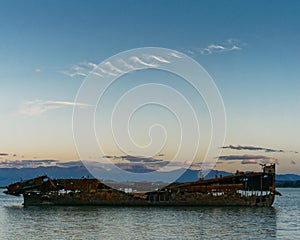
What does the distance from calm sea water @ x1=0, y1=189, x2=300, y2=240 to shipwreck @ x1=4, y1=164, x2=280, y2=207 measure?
314cm

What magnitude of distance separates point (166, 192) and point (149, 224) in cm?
2772

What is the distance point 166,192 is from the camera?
9031 cm

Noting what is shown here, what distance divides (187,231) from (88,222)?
48.4 ft

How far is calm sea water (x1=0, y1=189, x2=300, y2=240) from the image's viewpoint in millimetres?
52875

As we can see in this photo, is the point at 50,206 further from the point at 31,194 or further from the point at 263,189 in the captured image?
the point at 263,189

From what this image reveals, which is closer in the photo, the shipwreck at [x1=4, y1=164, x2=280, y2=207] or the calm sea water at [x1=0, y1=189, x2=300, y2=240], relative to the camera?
the calm sea water at [x1=0, y1=189, x2=300, y2=240]

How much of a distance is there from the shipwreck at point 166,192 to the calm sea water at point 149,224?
3140 millimetres

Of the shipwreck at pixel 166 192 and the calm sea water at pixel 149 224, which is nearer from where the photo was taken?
the calm sea water at pixel 149 224

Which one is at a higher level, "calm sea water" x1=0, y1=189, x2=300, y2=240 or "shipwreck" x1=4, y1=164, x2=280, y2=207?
"shipwreck" x1=4, y1=164, x2=280, y2=207

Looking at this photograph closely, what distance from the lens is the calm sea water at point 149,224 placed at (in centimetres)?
5288

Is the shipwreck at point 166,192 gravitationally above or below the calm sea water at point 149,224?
above

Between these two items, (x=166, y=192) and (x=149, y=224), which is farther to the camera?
(x=166, y=192)

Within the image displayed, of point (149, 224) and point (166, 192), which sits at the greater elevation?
point (166, 192)

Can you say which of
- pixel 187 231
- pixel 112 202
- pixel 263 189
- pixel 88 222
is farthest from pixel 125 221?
pixel 263 189
